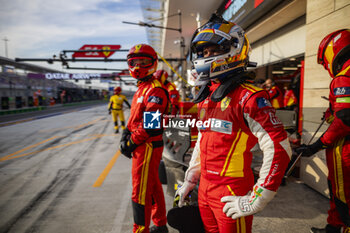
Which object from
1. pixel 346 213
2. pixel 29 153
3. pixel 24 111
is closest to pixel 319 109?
pixel 346 213

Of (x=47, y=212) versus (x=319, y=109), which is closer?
(x=47, y=212)

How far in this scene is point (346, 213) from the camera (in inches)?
80.6

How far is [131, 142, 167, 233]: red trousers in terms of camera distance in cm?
223

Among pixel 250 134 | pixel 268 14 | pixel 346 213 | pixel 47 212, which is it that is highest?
pixel 268 14

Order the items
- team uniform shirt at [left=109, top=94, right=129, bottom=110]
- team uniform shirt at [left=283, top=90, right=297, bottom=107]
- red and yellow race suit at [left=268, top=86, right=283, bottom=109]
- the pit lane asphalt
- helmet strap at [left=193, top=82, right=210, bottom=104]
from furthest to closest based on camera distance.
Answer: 1. team uniform shirt at [left=109, top=94, right=129, bottom=110]
2. team uniform shirt at [left=283, top=90, right=297, bottom=107]
3. red and yellow race suit at [left=268, top=86, right=283, bottom=109]
4. the pit lane asphalt
5. helmet strap at [left=193, top=82, right=210, bottom=104]

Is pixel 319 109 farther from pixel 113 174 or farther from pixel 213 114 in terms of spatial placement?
pixel 113 174

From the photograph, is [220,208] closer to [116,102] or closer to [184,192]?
[184,192]

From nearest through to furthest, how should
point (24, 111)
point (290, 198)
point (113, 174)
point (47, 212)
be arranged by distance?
point (47, 212) → point (290, 198) → point (113, 174) → point (24, 111)

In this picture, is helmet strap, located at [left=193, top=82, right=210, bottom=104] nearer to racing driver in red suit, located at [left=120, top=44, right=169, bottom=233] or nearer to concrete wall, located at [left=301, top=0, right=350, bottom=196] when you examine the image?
racing driver in red suit, located at [left=120, top=44, right=169, bottom=233]

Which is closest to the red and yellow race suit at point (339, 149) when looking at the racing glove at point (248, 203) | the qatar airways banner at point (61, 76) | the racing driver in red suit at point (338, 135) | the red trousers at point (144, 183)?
the racing driver in red suit at point (338, 135)

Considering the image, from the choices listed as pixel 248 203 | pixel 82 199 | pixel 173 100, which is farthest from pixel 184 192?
pixel 173 100

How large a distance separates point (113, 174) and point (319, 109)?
13.6ft

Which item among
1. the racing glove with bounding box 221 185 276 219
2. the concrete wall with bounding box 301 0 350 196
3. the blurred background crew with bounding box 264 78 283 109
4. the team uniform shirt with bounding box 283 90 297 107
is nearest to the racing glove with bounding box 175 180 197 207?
the racing glove with bounding box 221 185 276 219

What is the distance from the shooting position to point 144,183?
2256 mm
